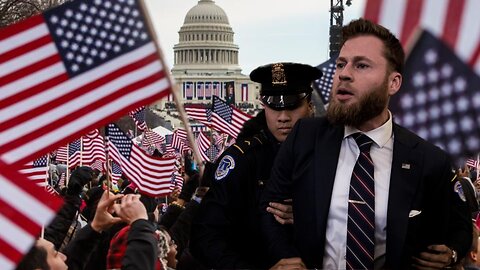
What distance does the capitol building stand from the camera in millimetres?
121688

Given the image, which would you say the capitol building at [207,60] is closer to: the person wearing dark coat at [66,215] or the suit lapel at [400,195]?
the person wearing dark coat at [66,215]

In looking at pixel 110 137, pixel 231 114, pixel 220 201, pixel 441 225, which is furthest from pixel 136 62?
pixel 231 114

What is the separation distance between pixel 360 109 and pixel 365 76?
101 millimetres

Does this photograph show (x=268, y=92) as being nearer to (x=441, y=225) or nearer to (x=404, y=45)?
(x=404, y=45)

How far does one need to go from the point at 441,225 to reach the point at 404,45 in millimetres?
582

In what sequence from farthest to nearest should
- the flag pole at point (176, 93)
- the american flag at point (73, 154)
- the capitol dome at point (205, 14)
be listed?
the capitol dome at point (205, 14) < the american flag at point (73, 154) < the flag pole at point (176, 93)

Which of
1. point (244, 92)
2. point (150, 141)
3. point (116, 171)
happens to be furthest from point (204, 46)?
point (116, 171)

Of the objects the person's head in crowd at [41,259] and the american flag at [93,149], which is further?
the american flag at [93,149]

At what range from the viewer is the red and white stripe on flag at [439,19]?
276 centimetres

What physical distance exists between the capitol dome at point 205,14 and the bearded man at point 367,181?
12195cm

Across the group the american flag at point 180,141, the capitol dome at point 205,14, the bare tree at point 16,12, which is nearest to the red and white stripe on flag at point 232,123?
the american flag at point 180,141

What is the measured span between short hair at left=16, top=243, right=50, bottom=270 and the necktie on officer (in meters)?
1.22

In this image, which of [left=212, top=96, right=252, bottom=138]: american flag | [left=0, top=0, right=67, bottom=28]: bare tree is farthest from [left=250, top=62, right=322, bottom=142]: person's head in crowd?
[left=0, top=0, right=67, bottom=28]: bare tree

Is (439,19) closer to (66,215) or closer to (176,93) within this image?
(176,93)
